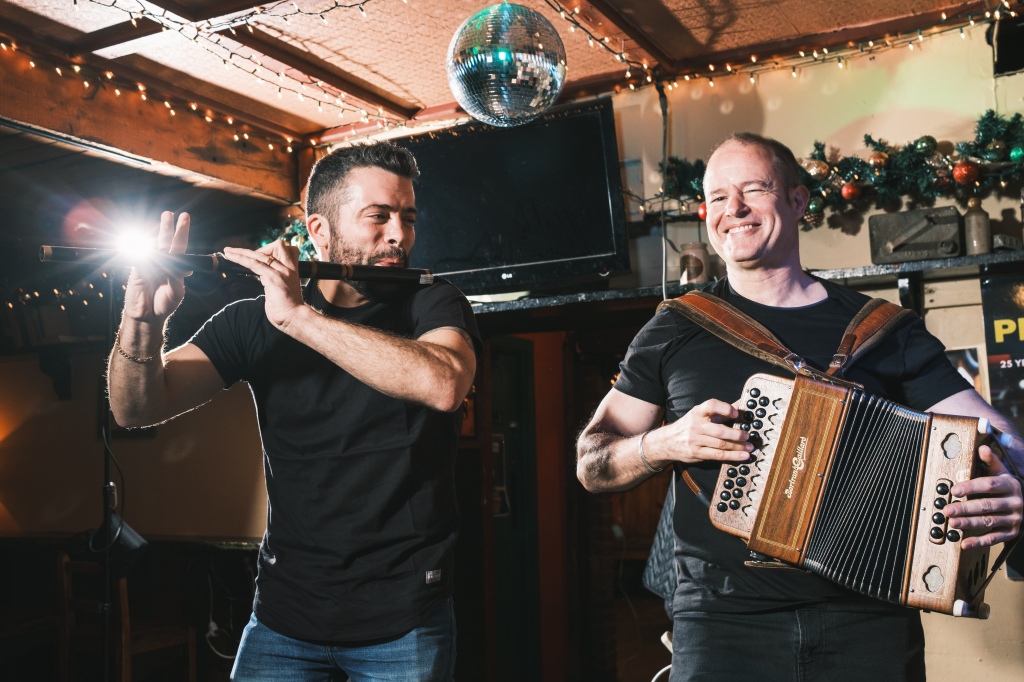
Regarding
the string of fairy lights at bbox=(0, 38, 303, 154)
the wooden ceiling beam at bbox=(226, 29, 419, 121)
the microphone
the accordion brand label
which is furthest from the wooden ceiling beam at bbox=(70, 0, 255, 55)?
the accordion brand label

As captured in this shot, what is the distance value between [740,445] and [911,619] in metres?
0.51

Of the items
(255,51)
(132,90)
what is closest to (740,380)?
(255,51)

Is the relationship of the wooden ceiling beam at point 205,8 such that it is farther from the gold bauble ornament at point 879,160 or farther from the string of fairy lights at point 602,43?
the gold bauble ornament at point 879,160

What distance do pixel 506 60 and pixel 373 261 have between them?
798 millimetres

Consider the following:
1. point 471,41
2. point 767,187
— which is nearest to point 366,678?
point 767,187

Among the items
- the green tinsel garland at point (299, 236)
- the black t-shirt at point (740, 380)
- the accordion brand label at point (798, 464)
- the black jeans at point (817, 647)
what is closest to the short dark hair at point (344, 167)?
the black t-shirt at point (740, 380)

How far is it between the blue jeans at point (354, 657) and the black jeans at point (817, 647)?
539mm

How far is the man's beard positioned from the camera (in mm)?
2109

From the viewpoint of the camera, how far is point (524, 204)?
3965 millimetres

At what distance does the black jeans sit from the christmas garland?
2.02m

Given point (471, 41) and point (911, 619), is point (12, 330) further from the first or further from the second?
point (911, 619)

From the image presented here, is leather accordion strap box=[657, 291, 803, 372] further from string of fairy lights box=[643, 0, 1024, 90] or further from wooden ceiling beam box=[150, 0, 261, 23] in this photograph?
string of fairy lights box=[643, 0, 1024, 90]

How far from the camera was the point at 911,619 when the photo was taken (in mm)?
1836

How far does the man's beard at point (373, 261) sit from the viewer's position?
2109 mm
